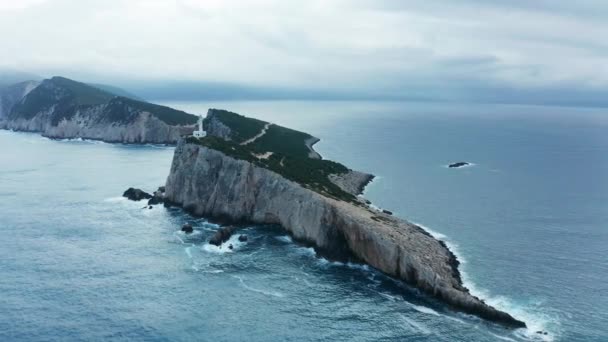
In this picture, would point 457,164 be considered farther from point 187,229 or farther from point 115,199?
point 115,199

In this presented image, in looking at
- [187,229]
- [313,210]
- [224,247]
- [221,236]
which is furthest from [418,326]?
[187,229]

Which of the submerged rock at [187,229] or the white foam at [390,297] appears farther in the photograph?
the submerged rock at [187,229]

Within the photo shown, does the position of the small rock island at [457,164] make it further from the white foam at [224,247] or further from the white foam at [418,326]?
the white foam at [418,326]

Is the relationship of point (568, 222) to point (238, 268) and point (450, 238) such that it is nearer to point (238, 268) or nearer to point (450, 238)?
point (450, 238)

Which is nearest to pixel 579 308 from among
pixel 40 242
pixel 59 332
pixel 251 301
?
pixel 251 301

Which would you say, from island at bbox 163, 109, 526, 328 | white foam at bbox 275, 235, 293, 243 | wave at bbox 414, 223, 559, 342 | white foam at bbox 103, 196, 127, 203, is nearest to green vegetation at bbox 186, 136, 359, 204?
island at bbox 163, 109, 526, 328

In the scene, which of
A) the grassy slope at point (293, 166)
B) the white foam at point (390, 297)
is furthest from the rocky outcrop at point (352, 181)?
the white foam at point (390, 297)

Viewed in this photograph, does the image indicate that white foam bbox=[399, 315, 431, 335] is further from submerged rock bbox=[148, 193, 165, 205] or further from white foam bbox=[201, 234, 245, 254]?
submerged rock bbox=[148, 193, 165, 205]

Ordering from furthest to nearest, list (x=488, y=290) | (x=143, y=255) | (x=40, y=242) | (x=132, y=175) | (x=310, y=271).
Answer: (x=132, y=175), (x=40, y=242), (x=143, y=255), (x=310, y=271), (x=488, y=290)
